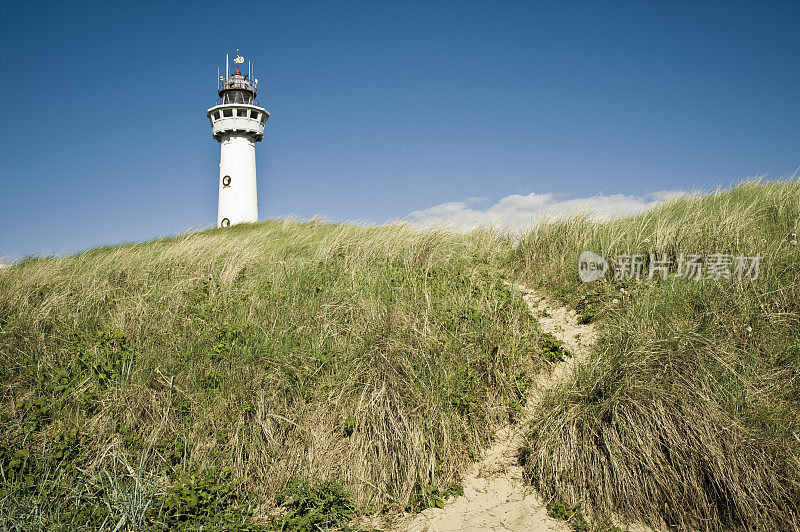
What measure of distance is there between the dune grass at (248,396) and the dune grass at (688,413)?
90 centimetres

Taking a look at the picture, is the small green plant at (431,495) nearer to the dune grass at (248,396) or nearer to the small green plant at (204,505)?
the dune grass at (248,396)

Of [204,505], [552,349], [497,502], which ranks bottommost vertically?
[497,502]

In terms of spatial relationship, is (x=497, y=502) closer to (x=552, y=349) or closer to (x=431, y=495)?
(x=431, y=495)

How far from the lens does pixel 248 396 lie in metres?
4.45

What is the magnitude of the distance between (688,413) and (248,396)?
13.5 feet

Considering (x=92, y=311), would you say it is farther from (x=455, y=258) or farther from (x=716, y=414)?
(x=716, y=414)

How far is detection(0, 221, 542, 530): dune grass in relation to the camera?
3.81 meters

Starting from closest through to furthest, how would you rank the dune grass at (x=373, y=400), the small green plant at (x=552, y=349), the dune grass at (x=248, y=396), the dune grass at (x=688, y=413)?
the dune grass at (x=688, y=413)
the dune grass at (x=373, y=400)
the dune grass at (x=248, y=396)
the small green plant at (x=552, y=349)

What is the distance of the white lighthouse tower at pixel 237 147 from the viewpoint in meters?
22.2

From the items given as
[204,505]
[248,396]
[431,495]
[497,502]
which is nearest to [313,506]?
[204,505]

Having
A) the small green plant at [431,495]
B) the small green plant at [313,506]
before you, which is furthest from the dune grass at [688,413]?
the small green plant at [313,506]

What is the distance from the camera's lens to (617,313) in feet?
19.0

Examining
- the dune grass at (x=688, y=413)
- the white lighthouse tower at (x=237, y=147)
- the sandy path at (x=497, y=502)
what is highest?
the white lighthouse tower at (x=237, y=147)

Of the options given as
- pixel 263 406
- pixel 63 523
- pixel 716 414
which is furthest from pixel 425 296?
pixel 63 523
